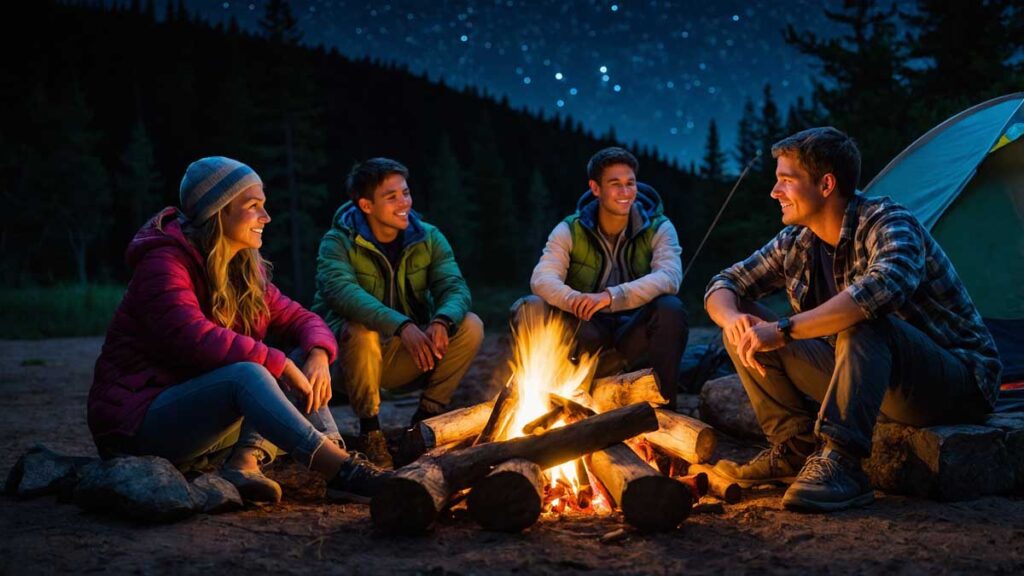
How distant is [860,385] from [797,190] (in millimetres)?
980

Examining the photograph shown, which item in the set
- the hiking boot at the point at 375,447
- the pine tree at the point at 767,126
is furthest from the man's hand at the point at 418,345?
the pine tree at the point at 767,126

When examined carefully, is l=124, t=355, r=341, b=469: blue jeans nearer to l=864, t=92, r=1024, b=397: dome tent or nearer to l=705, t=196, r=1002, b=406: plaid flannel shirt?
l=705, t=196, r=1002, b=406: plaid flannel shirt

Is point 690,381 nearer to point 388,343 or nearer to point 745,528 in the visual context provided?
point 388,343

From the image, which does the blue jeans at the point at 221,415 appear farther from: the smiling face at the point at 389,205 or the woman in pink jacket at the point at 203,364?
the smiling face at the point at 389,205

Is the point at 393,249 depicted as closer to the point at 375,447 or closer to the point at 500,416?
the point at 375,447

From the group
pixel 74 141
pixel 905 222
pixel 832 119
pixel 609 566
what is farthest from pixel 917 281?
pixel 74 141

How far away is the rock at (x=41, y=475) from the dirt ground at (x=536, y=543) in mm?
68

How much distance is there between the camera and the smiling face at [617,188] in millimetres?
5281

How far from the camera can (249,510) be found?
3633mm

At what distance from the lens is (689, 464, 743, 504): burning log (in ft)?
12.4

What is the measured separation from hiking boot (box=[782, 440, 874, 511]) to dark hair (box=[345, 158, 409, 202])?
3.18 m

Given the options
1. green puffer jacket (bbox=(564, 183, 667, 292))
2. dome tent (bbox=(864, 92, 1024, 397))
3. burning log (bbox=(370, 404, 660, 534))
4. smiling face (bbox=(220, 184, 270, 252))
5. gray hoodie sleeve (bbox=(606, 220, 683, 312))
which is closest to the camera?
burning log (bbox=(370, 404, 660, 534))

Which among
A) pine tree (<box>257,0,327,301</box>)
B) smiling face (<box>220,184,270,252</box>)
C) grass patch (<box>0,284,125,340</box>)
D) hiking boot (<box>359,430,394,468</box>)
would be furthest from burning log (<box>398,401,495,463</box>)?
pine tree (<box>257,0,327,301</box>)

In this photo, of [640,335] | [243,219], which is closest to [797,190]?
[640,335]
